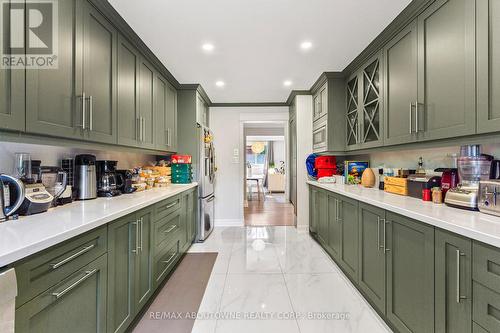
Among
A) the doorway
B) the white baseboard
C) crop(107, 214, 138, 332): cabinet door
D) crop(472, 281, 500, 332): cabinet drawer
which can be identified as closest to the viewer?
crop(472, 281, 500, 332): cabinet drawer

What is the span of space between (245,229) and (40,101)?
3528 millimetres

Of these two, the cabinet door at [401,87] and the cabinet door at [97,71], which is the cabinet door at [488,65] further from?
the cabinet door at [97,71]

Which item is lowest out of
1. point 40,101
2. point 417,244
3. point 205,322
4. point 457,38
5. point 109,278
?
point 205,322

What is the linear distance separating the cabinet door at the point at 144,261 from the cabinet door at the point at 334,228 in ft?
6.47

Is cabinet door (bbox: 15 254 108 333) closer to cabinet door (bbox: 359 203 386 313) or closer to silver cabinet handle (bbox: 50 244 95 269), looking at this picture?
silver cabinet handle (bbox: 50 244 95 269)

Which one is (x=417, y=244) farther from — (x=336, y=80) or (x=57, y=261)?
(x=336, y=80)

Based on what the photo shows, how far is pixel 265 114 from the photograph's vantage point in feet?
15.2

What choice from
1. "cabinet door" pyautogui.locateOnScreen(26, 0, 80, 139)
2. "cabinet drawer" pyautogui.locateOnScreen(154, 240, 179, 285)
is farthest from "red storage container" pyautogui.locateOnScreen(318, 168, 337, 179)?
"cabinet door" pyautogui.locateOnScreen(26, 0, 80, 139)

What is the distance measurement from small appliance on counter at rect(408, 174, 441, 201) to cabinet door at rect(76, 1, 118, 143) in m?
2.62

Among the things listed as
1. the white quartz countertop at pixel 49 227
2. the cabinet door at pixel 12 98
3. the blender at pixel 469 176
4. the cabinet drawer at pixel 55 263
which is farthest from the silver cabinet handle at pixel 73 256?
the blender at pixel 469 176

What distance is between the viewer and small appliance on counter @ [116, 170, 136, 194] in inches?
90.2

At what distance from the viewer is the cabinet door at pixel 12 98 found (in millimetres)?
1095

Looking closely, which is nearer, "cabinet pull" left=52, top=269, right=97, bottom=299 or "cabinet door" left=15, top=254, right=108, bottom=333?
"cabinet door" left=15, top=254, right=108, bottom=333

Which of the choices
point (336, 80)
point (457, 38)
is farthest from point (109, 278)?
point (336, 80)
